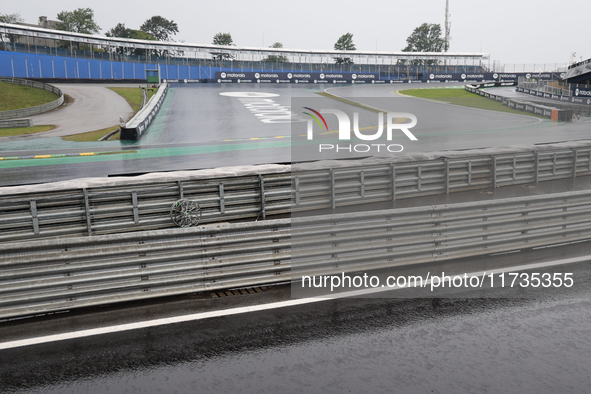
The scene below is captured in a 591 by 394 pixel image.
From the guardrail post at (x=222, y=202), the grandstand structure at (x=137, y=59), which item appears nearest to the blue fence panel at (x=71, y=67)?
the grandstand structure at (x=137, y=59)

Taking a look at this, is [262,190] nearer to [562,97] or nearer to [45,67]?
[562,97]

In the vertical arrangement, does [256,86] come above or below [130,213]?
above

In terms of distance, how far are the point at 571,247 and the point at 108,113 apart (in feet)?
124

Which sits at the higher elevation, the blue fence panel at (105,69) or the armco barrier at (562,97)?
the blue fence panel at (105,69)

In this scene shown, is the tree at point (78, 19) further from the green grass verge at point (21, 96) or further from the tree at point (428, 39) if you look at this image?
the tree at point (428, 39)

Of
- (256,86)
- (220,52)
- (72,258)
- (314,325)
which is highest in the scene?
(220,52)

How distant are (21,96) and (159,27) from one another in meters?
102

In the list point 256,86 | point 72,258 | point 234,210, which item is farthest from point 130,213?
point 256,86

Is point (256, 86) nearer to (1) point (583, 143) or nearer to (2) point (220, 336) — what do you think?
(1) point (583, 143)

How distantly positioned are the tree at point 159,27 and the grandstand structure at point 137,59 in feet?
173

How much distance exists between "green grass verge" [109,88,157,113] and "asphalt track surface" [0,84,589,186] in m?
4.17

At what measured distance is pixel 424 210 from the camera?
7887 mm

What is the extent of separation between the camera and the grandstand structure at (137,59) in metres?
72.1

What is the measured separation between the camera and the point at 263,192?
1127 cm
